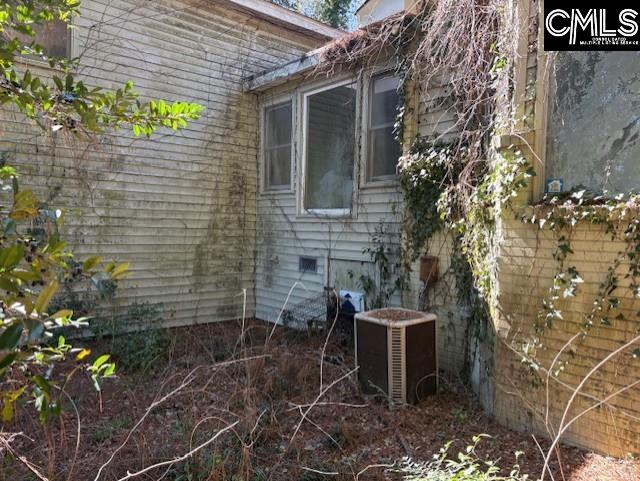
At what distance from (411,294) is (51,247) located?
13.5 feet

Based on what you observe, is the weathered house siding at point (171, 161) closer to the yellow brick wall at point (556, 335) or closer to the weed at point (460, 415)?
the weed at point (460, 415)

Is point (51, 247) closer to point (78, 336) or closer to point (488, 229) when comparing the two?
point (488, 229)

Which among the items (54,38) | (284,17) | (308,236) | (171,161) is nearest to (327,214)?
(308,236)

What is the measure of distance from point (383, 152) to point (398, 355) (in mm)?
2788

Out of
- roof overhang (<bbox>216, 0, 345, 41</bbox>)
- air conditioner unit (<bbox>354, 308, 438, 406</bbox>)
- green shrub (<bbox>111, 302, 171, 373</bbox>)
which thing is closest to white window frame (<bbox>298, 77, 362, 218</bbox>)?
roof overhang (<bbox>216, 0, 345, 41</bbox>)

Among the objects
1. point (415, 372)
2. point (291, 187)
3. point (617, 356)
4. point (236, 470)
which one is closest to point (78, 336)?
point (291, 187)

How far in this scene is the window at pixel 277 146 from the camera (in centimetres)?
712

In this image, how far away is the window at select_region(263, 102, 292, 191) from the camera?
712 cm

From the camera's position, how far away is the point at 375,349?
391cm

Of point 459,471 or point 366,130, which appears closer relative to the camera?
point 459,471

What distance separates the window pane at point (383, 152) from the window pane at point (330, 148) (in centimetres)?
38

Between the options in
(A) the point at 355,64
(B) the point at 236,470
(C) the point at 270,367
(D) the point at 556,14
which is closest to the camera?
(B) the point at 236,470

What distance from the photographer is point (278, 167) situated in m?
7.30

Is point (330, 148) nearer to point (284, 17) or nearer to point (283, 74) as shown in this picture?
point (283, 74)
